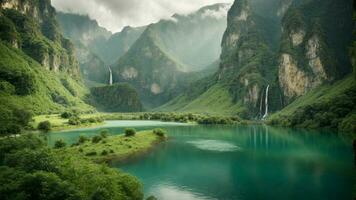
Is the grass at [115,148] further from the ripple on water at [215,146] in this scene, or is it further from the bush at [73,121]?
the bush at [73,121]

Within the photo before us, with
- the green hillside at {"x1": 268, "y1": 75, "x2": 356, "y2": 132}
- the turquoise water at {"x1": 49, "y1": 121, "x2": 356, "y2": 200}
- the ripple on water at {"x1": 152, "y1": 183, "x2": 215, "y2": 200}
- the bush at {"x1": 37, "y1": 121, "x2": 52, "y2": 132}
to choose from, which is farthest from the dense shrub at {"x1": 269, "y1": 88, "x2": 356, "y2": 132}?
the bush at {"x1": 37, "y1": 121, "x2": 52, "y2": 132}

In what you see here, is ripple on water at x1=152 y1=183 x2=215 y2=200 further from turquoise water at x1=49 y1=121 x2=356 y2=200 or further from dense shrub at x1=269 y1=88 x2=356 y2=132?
dense shrub at x1=269 y1=88 x2=356 y2=132

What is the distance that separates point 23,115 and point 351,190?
128m

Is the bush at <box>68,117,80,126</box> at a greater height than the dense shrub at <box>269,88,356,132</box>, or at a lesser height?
lesser

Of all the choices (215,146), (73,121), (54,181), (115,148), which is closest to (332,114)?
(215,146)

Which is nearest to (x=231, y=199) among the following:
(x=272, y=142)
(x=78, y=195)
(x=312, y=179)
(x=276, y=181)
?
(x=276, y=181)

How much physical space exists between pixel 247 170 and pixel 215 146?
128 ft

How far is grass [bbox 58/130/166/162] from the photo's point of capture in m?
88.5

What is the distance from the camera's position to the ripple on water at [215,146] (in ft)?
365

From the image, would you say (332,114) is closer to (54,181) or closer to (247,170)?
(247,170)

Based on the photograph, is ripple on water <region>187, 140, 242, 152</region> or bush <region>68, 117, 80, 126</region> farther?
bush <region>68, 117, 80, 126</region>

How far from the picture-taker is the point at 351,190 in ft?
188

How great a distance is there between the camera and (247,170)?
7912cm

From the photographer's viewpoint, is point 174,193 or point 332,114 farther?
point 332,114
